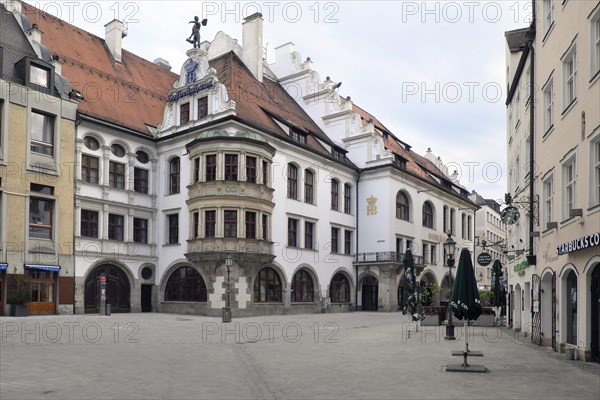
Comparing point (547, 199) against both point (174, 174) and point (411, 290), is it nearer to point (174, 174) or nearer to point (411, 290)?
point (411, 290)

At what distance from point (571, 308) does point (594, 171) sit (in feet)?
14.0

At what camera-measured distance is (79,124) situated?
36.7 metres

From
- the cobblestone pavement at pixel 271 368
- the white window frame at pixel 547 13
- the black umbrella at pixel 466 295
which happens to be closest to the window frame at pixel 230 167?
the cobblestone pavement at pixel 271 368

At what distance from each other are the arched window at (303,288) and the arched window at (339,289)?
8.52 ft

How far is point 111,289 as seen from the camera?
38812 mm

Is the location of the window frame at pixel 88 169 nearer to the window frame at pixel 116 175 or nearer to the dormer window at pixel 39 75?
the window frame at pixel 116 175

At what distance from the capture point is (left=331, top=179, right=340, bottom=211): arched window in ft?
156

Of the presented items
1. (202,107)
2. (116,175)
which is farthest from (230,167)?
(116,175)

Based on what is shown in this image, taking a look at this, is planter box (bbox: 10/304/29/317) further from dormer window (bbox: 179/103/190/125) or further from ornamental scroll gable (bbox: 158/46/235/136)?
dormer window (bbox: 179/103/190/125)

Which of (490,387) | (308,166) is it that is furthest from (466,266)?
(308,166)

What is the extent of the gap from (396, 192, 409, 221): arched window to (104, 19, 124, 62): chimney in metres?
24.0

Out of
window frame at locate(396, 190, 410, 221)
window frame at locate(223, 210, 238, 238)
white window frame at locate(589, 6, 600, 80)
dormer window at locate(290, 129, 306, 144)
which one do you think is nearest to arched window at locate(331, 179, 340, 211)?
dormer window at locate(290, 129, 306, 144)

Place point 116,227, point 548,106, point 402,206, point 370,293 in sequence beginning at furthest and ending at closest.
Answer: point 402,206 < point 370,293 < point 116,227 < point 548,106

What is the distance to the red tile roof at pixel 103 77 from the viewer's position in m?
39.7
